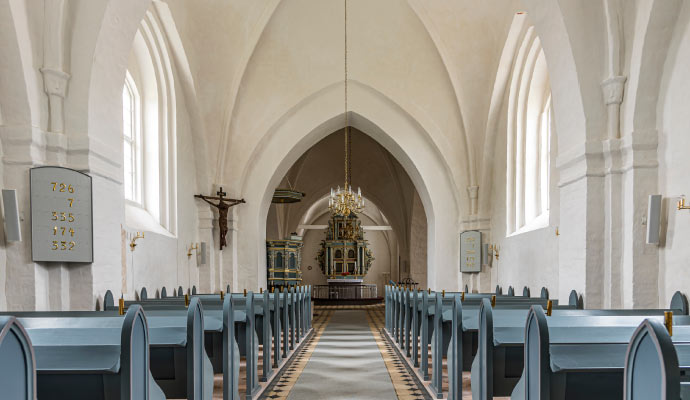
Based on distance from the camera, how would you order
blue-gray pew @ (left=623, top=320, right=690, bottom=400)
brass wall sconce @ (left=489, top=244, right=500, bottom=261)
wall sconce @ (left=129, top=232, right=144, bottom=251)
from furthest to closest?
brass wall sconce @ (left=489, top=244, right=500, bottom=261), wall sconce @ (left=129, top=232, right=144, bottom=251), blue-gray pew @ (left=623, top=320, right=690, bottom=400)

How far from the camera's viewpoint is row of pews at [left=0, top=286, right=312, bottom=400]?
2.12 m

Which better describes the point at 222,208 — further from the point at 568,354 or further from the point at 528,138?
the point at 568,354

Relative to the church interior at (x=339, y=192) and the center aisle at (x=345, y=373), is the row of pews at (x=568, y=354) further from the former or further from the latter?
the center aisle at (x=345, y=373)

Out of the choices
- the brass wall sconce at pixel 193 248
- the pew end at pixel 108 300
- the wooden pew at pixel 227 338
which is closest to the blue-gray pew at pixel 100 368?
the wooden pew at pixel 227 338

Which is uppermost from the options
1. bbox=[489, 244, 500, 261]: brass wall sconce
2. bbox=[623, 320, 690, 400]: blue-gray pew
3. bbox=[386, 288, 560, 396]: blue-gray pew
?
bbox=[623, 320, 690, 400]: blue-gray pew

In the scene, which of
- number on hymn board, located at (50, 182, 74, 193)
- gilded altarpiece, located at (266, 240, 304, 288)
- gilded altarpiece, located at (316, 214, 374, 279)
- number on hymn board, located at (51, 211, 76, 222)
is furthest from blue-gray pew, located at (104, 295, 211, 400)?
gilded altarpiece, located at (316, 214, 374, 279)

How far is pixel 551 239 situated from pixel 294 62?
7.09m

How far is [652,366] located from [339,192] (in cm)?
1234

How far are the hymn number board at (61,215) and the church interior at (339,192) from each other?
24mm

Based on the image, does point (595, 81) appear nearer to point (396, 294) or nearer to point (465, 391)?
point (465, 391)

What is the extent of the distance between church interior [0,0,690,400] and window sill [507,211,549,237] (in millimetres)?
132

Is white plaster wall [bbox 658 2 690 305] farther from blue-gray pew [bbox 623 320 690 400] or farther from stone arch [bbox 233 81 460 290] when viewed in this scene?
stone arch [bbox 233 81 460 290]

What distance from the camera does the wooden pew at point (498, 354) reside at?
3.99 meters

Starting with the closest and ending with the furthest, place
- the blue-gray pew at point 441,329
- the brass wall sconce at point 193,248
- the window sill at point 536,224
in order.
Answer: the blue-gray pew at point 441,329
the window sill at point 536,224
the brass wall sconce at point 193,248
